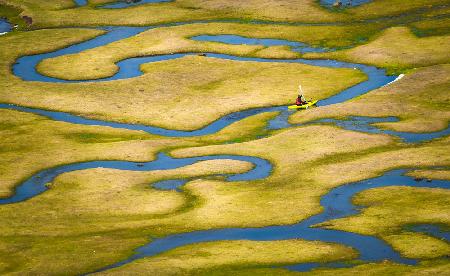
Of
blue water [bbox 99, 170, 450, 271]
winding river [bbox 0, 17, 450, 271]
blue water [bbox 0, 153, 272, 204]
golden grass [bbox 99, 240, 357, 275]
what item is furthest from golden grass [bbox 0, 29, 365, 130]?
golden grass [bbox 99, 240, 357, 275]

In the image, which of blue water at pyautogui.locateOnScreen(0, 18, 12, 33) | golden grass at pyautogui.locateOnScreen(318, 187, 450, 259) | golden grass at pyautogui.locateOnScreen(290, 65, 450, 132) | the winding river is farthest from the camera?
blue water at pyautogui.locateOnScreen(0, 18, 12, 33)

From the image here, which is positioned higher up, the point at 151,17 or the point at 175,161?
the point at 151,17

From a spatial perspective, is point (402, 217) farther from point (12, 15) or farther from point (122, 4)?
point (12, 15)

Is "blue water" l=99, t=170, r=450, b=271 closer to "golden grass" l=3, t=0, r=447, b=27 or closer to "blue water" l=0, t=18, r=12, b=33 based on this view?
"golden grass" l=3, t=0, r=447, b=27

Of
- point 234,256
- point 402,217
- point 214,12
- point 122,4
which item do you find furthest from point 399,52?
point 122,4

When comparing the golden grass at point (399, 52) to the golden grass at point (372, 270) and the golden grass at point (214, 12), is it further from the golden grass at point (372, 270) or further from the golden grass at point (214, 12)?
the golden grass at point (372, 270)

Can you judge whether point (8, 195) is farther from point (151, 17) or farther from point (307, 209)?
point (151, 17)

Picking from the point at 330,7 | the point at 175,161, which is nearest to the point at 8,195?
the point at 175,161
